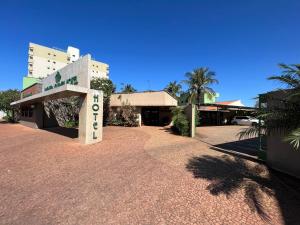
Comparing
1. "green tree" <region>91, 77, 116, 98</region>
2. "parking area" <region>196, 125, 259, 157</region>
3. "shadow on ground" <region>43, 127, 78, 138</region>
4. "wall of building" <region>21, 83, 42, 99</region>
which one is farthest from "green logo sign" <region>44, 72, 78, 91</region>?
"parking area" <region>196, 125, 259, 157</region>

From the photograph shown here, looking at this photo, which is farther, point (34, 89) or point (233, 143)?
point (34, 89)

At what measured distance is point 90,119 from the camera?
468 inches

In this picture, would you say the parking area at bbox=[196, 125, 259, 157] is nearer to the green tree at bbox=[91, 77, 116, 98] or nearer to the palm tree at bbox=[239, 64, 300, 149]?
the palm tree at bbox=[239, 64, 300, 149]

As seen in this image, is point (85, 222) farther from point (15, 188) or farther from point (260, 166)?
point (260, 166)

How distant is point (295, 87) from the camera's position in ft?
17.9

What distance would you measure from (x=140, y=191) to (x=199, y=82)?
88.0 ft

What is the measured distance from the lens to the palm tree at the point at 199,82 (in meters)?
30.2

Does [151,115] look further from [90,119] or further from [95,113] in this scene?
[90,119]

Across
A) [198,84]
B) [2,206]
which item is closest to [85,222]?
[2,206]

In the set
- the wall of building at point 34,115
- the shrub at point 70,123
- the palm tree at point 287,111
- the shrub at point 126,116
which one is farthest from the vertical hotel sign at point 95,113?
the wall of building at point 34,115

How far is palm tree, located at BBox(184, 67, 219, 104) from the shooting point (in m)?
30.2

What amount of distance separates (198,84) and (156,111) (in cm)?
809

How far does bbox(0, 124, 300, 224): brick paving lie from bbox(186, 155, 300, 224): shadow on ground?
21mm

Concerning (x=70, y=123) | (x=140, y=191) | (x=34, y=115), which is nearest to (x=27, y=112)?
(x=34, y=115)
